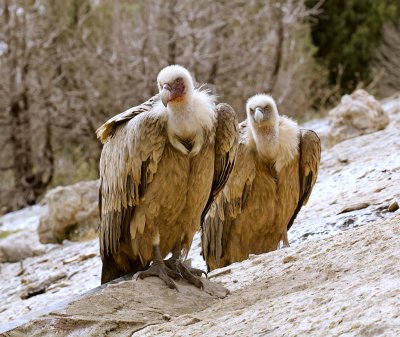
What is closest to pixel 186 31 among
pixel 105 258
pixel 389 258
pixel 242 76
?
pixel 242 76

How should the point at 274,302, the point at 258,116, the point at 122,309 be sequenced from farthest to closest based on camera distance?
the point at 258,116
the point at 122,309
the point at 274,302

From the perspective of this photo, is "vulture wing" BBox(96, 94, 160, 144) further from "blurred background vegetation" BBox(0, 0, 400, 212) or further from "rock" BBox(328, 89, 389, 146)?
"blurred background vegetation" BBox(0, 0, 400, 212)

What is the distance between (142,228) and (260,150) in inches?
89.1

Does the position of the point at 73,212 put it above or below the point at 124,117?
below

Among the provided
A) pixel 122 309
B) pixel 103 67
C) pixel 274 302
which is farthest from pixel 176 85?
pixel 103 67

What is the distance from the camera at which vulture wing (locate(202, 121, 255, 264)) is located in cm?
809

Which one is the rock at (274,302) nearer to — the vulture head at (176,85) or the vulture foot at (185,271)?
the vulture foot at (185,271)

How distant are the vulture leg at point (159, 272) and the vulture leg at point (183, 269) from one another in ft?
0.17

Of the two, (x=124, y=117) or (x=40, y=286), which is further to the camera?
(x=40, y=286)

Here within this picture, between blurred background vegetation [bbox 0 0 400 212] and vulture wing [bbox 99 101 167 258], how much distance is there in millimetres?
12794

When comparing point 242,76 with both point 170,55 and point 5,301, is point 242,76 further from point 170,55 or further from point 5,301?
point 5,301

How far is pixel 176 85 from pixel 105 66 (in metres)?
14.7

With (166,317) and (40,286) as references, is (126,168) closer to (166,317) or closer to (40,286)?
(166,317)

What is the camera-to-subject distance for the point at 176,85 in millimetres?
6078
